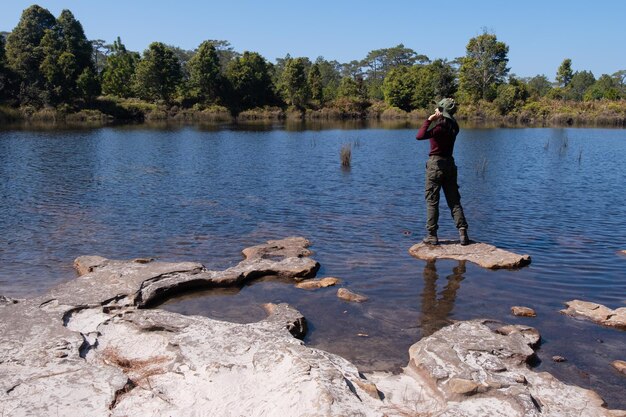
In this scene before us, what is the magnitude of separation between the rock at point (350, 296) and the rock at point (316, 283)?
0.47 meters

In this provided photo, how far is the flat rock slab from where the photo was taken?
29.6 feet

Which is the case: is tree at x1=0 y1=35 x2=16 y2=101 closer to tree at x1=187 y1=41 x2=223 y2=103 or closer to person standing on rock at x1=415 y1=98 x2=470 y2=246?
tree at x1=187 y1=41 x2=223 y2=103

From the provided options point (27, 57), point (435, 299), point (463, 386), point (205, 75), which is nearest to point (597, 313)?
point (435, 299)

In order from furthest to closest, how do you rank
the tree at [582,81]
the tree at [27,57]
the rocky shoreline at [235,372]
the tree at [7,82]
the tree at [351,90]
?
the tree at [582,81], the tree at [351,90], the tree at [7,82], the tree at [27,57], the rocky shoreline at [235,372]

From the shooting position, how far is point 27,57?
216 ft

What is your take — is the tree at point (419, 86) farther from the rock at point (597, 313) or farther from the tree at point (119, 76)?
the rock at point (597, 313)

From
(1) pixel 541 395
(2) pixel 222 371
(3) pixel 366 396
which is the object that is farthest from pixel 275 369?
(1) pixel 541 395

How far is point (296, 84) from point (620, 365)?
268 ft

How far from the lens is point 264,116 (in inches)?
3130

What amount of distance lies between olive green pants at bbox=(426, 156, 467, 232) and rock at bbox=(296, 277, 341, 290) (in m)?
2.42

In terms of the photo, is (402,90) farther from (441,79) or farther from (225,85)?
(225,85)

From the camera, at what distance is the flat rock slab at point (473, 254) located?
902 cm

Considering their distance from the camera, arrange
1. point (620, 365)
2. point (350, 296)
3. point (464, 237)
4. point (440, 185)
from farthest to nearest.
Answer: point (464, 237) → point (440, 185) → point (350, 296) → point (620, 365)

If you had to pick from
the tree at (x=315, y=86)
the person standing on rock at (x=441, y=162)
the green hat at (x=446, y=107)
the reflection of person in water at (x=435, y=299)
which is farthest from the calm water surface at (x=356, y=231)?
the tree at (x=315, y=86)
